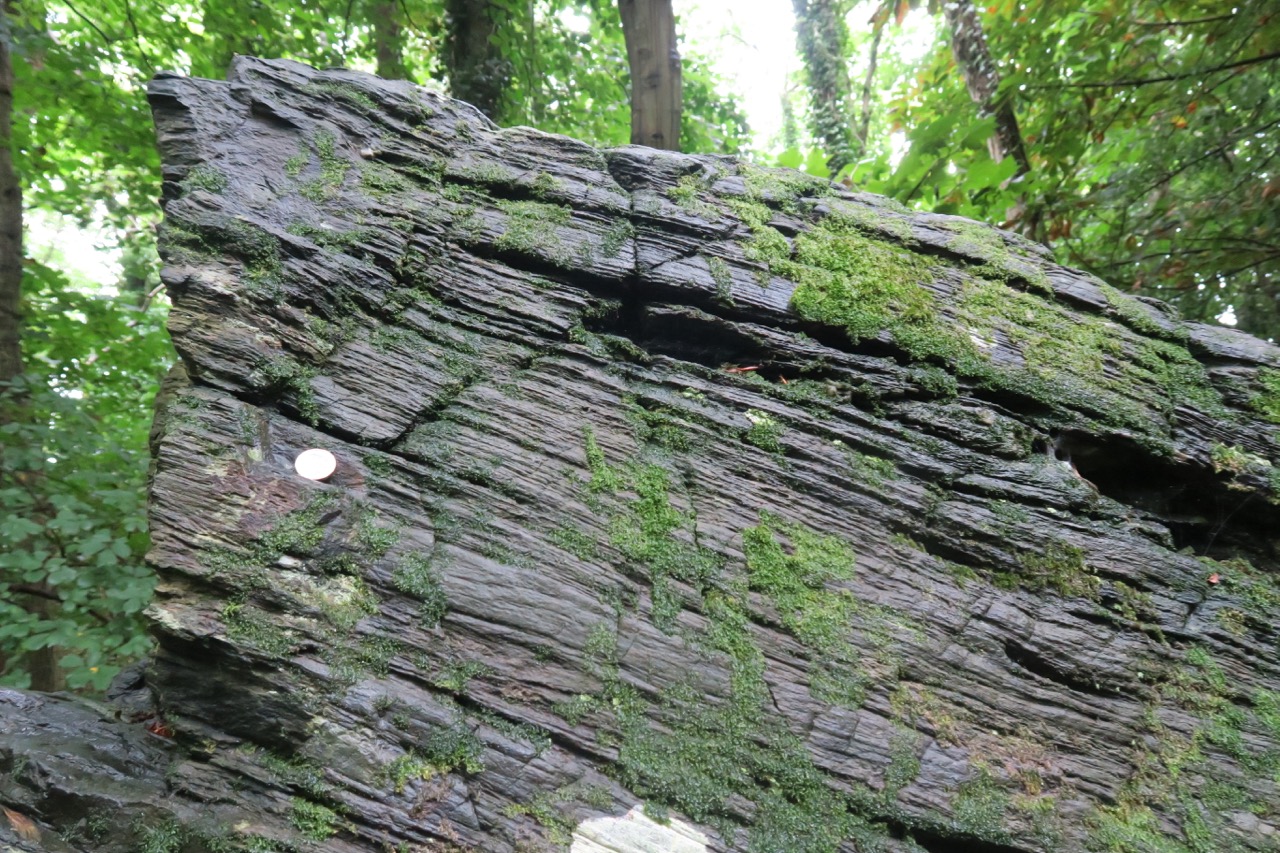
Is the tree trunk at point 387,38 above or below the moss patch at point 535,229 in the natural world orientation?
above

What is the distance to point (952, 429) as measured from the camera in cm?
417

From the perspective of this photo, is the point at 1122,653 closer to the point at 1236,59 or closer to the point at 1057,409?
the point at 1057,409

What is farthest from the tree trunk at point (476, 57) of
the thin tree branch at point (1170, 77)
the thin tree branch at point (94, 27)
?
the thin tree branch at point (1170, 77)

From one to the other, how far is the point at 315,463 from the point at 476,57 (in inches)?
239

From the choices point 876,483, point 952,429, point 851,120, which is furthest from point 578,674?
point 851,120

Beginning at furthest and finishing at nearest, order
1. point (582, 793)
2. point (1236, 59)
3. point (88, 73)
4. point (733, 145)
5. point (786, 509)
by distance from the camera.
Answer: point (733, 145) < point (88, 73) < point (1236, 59) < point (786, 509) < point (582, 793)

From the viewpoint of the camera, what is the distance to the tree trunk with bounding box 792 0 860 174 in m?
12.6

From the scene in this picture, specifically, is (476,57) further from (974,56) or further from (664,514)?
(664,514)

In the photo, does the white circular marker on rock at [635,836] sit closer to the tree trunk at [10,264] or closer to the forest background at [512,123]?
the forest background at [512,123]

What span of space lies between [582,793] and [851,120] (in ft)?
44.0

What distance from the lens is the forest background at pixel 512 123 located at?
559 cm

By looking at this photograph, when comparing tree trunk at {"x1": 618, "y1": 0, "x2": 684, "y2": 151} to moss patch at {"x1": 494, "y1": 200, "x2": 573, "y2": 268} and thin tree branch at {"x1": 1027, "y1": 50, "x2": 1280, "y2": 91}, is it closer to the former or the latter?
moss patch at {"x1": 494, "y1": 200, "x2": 573, "y2": 268}

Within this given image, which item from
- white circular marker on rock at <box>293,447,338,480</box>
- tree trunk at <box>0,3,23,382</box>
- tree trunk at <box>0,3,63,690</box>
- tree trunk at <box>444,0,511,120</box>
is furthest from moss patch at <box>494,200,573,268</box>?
tree trunk at <box>0,3,23,382</box>

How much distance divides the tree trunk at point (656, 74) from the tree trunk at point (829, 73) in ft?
21.1
